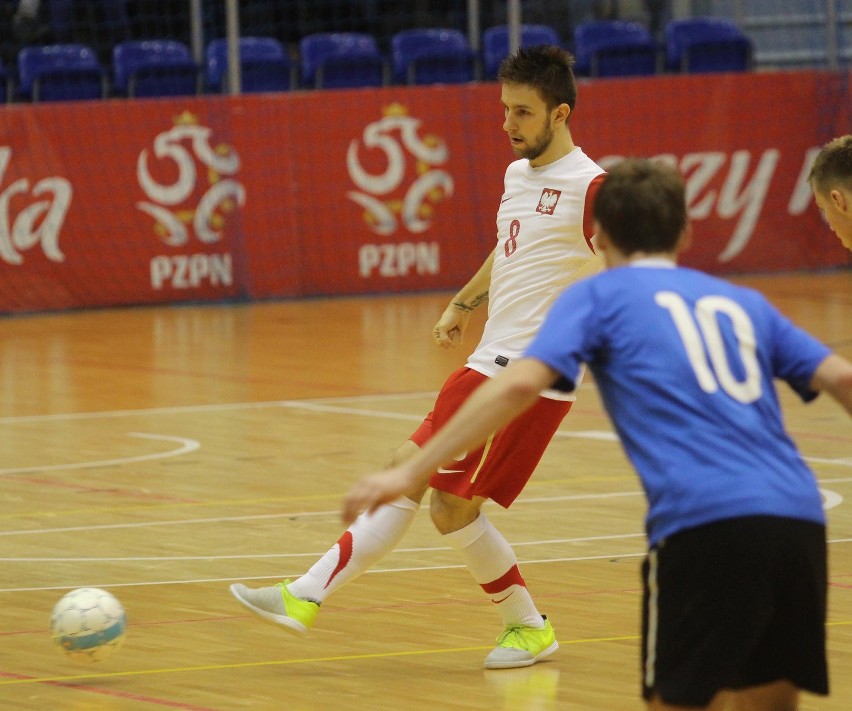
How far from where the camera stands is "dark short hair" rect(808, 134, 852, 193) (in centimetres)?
438

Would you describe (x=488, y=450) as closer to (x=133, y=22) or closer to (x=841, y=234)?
(x=841, y=234)

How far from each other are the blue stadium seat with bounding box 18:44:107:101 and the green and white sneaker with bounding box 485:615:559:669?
12635 mm

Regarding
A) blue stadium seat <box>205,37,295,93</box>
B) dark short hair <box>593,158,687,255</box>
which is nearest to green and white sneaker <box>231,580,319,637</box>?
dark short hair <box>593,158,687,255</box>

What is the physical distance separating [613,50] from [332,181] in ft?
11.9

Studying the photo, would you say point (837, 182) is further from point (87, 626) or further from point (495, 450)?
point (87, 626)

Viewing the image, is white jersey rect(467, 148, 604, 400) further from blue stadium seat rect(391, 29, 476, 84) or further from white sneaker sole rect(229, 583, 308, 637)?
blue stadium seat rect(391, 29, 476, 84)

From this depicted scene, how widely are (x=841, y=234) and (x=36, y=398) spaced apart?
28.7 feet

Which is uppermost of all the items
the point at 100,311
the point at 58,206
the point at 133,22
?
the point at 133,22

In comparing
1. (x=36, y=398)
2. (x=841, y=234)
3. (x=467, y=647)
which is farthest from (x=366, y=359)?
(x=841, y=234)

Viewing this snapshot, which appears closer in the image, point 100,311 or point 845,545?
point 845,545

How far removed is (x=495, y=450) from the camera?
560 cm

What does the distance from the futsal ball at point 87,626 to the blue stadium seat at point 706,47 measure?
15.0 metres

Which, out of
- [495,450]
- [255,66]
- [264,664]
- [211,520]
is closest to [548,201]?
[495,450]

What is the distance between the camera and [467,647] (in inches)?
235
